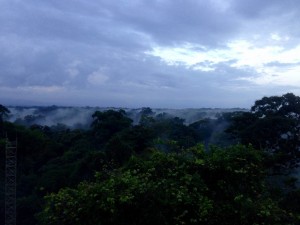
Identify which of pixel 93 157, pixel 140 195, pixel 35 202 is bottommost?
pixel 35 202

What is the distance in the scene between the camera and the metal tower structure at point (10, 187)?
60.2 feet

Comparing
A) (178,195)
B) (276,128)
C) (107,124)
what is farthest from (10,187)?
(178,195)

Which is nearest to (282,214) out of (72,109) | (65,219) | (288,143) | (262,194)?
(262,194)

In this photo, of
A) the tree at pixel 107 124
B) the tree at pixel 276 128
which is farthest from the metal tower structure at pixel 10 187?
the tree at pixel 276 128

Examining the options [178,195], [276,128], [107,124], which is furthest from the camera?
[107,124]

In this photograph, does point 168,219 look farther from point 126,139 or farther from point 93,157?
point 126,139

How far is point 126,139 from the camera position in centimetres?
2422

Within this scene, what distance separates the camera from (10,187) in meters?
20.4

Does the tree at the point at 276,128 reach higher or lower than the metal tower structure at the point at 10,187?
higher

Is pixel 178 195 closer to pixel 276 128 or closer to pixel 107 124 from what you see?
pixel 276 128

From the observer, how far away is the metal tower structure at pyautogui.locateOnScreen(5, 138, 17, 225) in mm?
18359

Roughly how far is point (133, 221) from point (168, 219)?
0.54 meters

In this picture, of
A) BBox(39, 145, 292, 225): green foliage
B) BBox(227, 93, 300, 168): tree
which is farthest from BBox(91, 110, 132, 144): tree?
BBox(39, 145, 292, 225): green foliage

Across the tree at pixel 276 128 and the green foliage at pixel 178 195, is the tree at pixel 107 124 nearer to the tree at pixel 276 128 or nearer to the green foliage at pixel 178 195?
the tree at pixel 276 128
